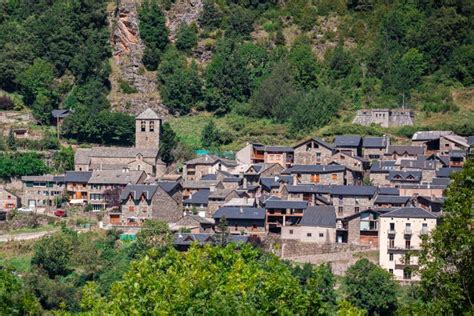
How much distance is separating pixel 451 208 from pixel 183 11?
2029 inches

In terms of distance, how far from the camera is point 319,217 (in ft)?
150

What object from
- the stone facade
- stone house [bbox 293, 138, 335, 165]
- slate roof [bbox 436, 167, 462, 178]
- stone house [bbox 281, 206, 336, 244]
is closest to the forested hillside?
the stone facade

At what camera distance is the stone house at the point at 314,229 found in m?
45.1

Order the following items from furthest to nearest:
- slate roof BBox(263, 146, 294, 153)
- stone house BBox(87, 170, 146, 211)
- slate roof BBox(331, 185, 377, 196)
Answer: slate roof BBox(263, 146, 294, 153) → stone house BBox(87, 170, 146, 211) → slate roof BBox(331, 185, 377, 196)

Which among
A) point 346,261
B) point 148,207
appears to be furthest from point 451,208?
point 148,207

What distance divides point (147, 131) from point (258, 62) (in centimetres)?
1141

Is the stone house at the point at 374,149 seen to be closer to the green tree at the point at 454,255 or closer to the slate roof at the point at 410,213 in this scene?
the slate roof at the point at 410,213

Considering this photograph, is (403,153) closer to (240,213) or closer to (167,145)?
(240,213)

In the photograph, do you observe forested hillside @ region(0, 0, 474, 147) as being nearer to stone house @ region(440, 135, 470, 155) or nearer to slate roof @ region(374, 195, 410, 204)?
stone house @ region(440, 135, 470, 155)

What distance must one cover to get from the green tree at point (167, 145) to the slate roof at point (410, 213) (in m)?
15.7

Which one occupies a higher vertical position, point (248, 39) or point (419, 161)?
point (248, 39)

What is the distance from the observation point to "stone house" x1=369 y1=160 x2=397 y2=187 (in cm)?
5081

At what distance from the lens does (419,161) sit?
5156 centimetres

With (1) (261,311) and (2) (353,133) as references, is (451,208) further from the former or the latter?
(2) (353,133)
